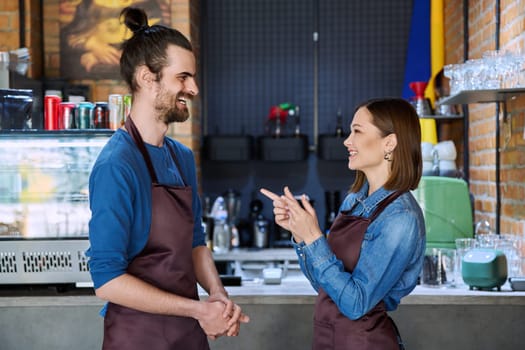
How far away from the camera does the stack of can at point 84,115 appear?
2729 millimetres

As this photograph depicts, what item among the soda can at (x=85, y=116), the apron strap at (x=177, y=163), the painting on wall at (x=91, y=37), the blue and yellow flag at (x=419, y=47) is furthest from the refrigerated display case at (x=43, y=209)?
the blue and yellow flag at (x=419, y=47)

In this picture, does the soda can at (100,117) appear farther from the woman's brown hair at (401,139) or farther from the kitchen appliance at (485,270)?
the kitchen appliance at (485,270)

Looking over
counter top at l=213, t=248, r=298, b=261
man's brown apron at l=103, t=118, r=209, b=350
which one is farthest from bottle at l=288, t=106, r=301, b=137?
man's brown apron at l=103, t=118, r=209, b=350

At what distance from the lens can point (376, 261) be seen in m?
1.81

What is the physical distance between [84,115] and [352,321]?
1402 mm

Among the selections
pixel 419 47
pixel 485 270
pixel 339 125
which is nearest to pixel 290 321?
pixel 485 270

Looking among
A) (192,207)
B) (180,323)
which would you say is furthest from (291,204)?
(180,323)

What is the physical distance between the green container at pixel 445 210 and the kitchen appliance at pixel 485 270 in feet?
2.65

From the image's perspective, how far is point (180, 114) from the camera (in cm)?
179

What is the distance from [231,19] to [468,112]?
207cm

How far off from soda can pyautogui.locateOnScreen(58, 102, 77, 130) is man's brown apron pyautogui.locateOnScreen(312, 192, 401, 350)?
128cm

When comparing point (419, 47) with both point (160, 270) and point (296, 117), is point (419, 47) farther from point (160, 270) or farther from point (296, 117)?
point (160, 270)

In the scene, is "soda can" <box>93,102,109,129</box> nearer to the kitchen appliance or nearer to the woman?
the woman

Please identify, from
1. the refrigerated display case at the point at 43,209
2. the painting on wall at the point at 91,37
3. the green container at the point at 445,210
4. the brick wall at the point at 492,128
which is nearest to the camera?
the refrigerated display case at the point at 43,209
